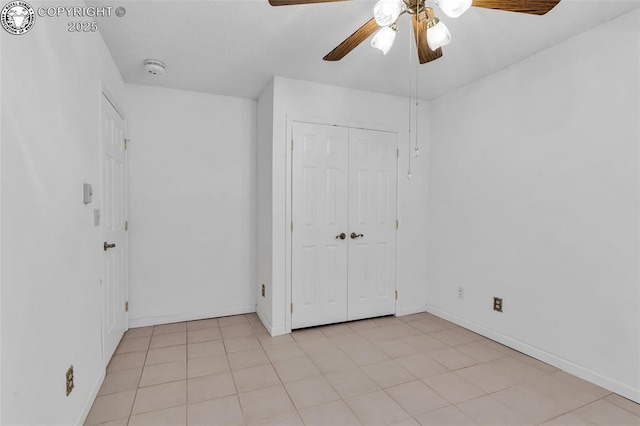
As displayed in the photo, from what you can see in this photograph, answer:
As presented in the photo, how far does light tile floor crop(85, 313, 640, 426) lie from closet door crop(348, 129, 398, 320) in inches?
17.9

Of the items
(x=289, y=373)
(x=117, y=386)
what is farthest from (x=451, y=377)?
(x=117, y=386)

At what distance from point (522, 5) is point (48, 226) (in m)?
2.35

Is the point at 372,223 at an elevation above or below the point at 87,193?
below

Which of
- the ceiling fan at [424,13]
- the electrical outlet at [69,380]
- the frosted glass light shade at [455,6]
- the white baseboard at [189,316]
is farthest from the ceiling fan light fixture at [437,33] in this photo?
the white baseboard at [189,316]

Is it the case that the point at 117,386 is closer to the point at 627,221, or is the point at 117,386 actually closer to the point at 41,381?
the point at 41,381

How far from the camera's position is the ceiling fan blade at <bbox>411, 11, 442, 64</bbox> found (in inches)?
65.2

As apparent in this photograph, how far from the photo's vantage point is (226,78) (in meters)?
3.13

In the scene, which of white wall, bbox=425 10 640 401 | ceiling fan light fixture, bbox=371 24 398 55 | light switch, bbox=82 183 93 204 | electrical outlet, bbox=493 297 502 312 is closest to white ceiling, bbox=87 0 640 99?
white wall, bbox=425 10 640 401

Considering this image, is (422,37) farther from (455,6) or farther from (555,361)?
(555,361)

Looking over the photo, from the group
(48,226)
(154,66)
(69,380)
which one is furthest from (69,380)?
(154,66)

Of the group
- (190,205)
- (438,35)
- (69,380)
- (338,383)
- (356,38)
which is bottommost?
(338,383)

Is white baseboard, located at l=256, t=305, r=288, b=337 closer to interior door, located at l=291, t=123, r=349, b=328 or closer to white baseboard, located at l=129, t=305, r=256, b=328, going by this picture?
interior door, located at l=291, t=123, r=349, b=328

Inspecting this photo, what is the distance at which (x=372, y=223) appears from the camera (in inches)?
140

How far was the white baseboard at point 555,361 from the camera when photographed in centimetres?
215
